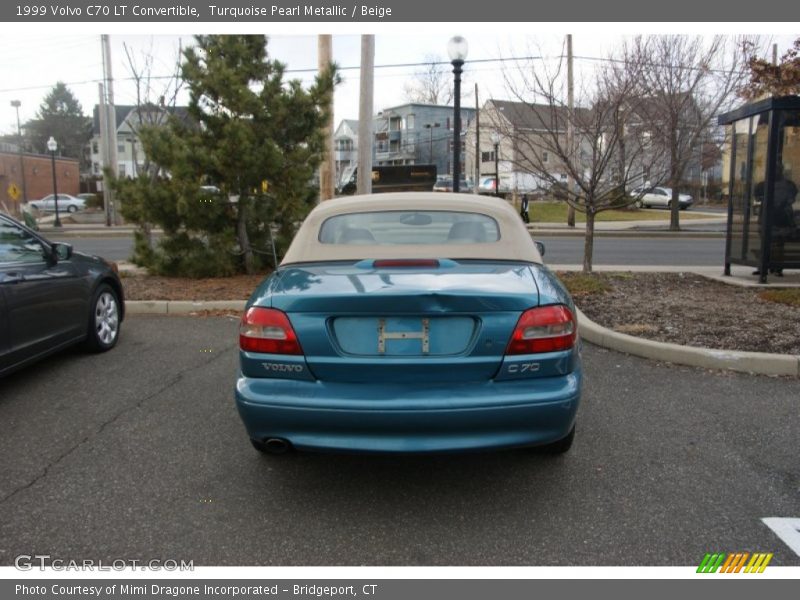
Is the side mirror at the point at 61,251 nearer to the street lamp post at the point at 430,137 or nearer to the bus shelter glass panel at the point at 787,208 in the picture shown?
the bus shelter glass panel at the point at 787,208

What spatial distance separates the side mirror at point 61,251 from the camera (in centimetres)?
562

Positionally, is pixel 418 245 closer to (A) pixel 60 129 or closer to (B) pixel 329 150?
(B) pixel 329 150

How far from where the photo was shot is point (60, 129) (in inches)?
3602

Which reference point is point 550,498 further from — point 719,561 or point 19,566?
point 19,566

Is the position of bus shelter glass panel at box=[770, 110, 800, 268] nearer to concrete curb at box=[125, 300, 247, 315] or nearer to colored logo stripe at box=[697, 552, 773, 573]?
concrete curb at box=[125, 300, 247, 315]

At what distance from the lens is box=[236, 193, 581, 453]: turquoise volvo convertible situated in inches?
118

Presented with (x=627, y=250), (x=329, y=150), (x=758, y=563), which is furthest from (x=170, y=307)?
(x=627, y=250)

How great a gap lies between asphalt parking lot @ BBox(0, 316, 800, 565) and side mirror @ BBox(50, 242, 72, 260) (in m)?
1.26

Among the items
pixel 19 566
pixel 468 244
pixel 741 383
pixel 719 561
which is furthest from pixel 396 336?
pixel 741 383

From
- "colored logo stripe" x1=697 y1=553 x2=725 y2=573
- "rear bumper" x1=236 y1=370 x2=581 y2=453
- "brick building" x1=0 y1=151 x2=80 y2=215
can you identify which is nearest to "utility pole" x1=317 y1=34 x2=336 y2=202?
Answer: "rear bumper" x1=236 y1=370 x2=581 y2=453

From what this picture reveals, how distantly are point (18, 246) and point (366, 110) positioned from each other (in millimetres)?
7610

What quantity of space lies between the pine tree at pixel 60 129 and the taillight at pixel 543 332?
330 ft

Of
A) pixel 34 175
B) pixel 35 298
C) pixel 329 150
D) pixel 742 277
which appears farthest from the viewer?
pixel 34 175

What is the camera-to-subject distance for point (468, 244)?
385 cm
